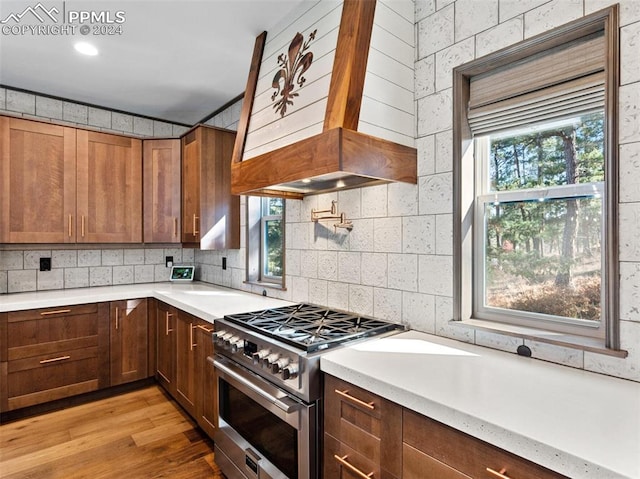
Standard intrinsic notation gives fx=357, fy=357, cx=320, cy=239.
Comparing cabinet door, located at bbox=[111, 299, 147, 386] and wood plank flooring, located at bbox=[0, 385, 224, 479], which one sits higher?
cabinet door, located at bbox=[111, 299, 147, 386]

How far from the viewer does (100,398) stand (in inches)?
119

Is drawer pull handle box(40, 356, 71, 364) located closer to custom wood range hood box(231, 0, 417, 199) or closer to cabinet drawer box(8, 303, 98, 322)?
→ cabinet drawer box(8, 303, 98, 322)

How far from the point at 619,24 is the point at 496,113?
476 mm

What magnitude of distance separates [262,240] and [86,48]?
6.05ft

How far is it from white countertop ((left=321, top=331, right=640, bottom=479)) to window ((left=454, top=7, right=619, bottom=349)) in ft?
0.73

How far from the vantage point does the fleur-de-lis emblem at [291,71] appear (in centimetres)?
181

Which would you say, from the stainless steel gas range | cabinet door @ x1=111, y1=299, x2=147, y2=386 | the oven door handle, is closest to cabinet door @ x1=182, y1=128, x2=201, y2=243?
cabinet door @ x1=111, y1=299, x2=147, y2=386

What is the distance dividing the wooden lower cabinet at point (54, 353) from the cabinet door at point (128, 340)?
6 centimetres

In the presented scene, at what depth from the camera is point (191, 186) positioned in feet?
10.7

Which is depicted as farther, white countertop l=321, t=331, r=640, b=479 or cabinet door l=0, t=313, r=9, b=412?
cabinet door l=0, t=313, r=9, b=412

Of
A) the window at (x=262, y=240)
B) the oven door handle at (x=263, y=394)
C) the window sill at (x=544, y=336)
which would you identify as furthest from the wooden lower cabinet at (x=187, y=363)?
the window sill at (x=544, y=336)

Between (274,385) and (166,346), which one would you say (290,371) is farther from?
(166,346)

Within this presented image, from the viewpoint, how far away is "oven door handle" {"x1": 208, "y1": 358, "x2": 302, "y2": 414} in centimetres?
146

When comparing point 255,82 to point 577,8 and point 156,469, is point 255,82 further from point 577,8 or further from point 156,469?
point 156,469
